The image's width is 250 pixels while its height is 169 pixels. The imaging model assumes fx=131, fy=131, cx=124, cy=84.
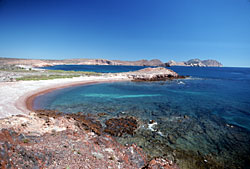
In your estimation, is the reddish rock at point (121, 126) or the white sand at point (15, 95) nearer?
the reddish rock at point (121, 126)

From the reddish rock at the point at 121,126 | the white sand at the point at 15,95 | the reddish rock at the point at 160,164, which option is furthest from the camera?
the white sand at the point at 15,95

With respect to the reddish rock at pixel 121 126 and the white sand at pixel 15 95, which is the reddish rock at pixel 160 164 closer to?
the reddish rock at pixel 121 126

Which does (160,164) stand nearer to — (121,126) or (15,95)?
(121,126)

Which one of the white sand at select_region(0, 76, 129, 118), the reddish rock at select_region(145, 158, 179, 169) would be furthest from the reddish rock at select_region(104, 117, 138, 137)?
the white sand at select_region(0, 76, 129, 118)

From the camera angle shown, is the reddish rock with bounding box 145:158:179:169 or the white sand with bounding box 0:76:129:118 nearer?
the reddish rock with bounding box 145:158:179:169

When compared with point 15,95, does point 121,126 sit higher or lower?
lower

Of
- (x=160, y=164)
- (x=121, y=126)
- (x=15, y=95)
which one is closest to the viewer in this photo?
Result: (x=160, y=164)

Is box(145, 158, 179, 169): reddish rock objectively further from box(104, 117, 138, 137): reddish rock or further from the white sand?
the white sand

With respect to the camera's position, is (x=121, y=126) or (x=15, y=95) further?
(x=15, y=95)

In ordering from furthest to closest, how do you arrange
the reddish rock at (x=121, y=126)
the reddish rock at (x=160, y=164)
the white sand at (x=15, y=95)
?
the white sand at (x=15, y=95), the reddish rock at (x=121, y=126), the reddish rock at (x=160, y=164)

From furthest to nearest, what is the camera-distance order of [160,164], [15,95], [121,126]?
[15,95] → [121,126] → [160,164]

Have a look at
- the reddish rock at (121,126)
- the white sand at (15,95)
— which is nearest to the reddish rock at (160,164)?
the reddish rock at (121,126)

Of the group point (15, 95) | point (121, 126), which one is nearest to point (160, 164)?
point (121, 126)

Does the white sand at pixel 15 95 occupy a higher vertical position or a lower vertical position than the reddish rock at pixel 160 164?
higher
